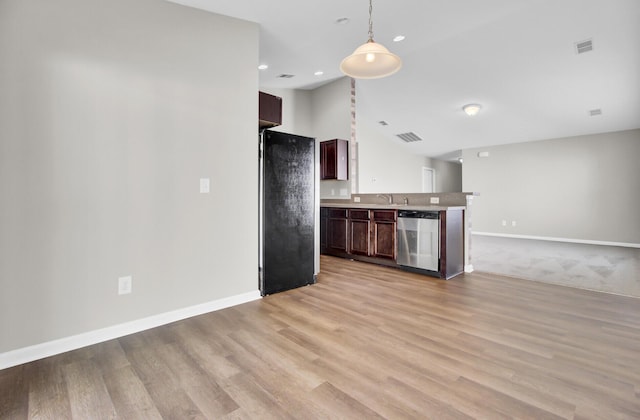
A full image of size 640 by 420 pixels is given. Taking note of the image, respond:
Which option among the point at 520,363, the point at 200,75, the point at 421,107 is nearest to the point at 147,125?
the point at 200,75

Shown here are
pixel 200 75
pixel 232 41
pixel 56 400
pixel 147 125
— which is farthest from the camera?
pixel 232 41

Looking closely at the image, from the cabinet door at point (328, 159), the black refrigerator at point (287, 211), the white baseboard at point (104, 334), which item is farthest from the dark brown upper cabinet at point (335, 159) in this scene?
the white baseboard at point (104, 334)

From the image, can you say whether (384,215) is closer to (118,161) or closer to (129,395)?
(118,161)

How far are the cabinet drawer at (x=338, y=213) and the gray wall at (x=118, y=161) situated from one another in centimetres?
219

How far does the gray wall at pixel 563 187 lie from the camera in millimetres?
6375

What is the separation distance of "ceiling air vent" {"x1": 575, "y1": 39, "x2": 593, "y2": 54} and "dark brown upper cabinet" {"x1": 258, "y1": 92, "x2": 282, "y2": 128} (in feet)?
13.0

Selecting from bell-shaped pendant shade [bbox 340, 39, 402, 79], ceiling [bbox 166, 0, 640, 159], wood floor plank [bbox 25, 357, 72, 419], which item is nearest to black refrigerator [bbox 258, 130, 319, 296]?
bell-shaped pendant shade [bbox 340, 39, 402, 79]

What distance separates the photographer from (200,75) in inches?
104

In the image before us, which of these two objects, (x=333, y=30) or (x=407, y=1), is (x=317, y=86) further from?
(x=407, y=1)

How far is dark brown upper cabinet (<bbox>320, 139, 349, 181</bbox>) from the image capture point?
5.21 m

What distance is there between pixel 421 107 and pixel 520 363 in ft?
18.5

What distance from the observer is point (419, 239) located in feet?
13.0

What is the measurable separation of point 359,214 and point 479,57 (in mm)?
2939

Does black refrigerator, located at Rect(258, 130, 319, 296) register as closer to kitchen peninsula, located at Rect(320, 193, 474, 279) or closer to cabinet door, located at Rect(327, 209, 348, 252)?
kitchen peninsula, located at Rect(320, 193, 474, 279)
